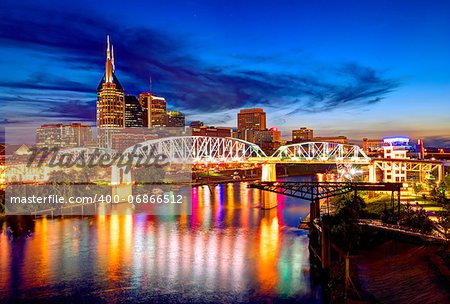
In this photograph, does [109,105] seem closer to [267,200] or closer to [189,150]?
[189,150]

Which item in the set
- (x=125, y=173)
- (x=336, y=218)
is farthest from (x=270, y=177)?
(x=336, y=218)

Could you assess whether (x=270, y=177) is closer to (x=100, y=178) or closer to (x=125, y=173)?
(x=125, y=173)

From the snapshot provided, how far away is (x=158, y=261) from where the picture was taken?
26.7m

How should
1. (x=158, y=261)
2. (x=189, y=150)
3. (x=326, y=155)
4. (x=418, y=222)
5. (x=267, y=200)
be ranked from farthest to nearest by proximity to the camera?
1. (x=326, y=155)
2. (x=189, y=150)
3. (x=267, y=200)
4. (x=158, y=261)
5. (x=418, y=222)

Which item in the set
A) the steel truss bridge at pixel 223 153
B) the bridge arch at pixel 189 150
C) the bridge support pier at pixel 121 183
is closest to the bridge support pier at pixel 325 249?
the bridge support pier at pixel 121 183

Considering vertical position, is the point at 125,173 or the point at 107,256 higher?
the point at 125,173

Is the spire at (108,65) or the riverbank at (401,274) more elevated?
the spire at (108,65)

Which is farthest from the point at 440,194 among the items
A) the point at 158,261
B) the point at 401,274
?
the point at 158,261

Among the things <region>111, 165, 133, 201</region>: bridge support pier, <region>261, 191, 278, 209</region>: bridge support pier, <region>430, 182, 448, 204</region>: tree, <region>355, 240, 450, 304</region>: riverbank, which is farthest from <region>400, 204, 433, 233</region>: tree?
<region>111, 165, 133, 201</region>: bridge support pier

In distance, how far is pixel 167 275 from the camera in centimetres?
2383

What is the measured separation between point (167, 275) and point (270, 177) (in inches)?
1741

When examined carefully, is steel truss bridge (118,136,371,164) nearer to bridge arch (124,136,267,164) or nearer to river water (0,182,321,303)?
bridge arch (124,136,267,164)

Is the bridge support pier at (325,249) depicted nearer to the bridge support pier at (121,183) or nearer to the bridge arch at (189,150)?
the bridge support pier at (121,183)

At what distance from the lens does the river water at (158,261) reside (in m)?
20.9
